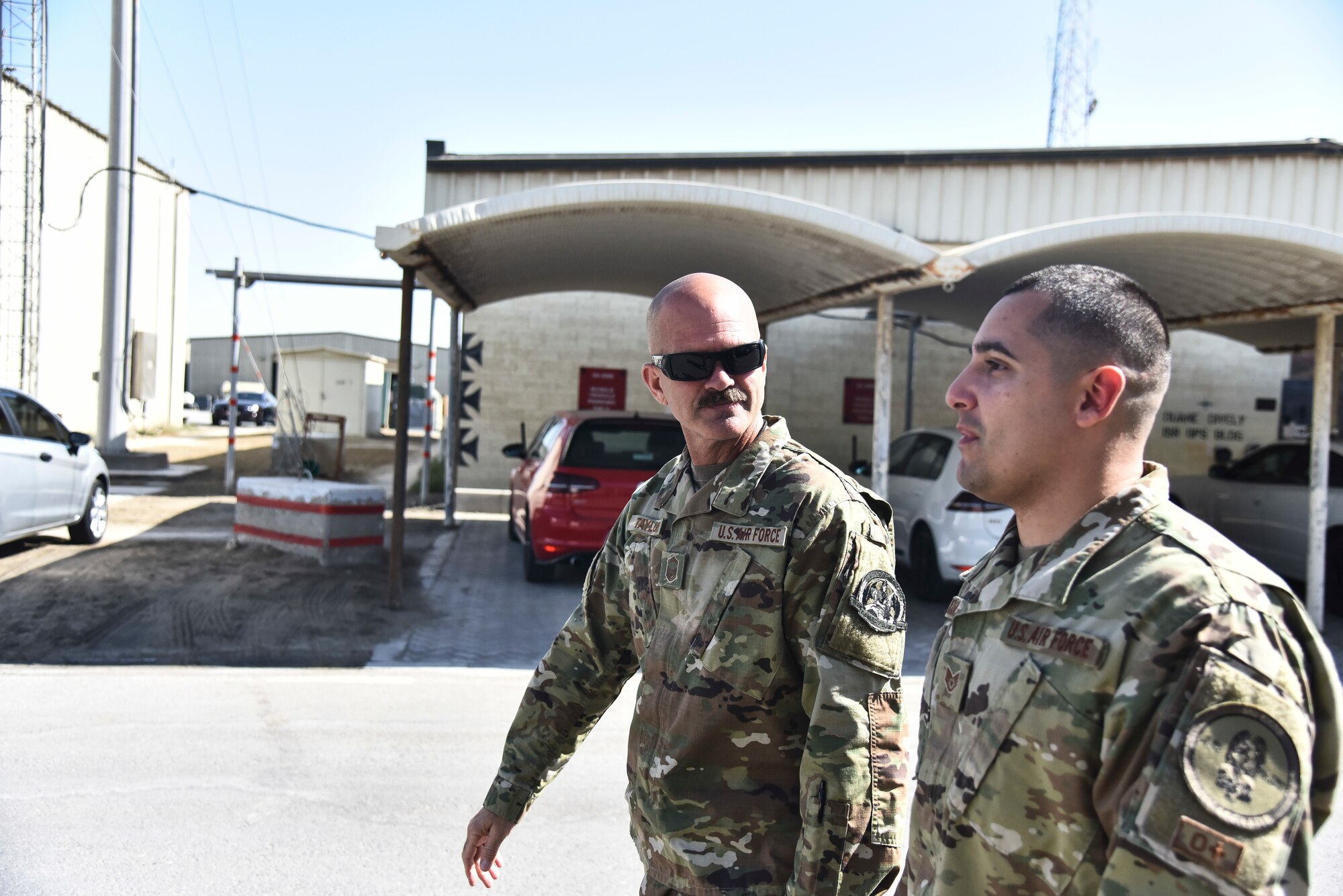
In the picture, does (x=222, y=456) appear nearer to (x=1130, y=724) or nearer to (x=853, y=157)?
(x=853, y=157)

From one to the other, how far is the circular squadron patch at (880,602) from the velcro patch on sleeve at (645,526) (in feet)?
1.65

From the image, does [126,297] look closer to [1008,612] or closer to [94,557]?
[94,557]

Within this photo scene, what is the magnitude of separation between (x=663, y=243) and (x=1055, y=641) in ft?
28.2

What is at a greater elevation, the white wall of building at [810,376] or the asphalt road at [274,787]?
the white wall of building at [810,376]

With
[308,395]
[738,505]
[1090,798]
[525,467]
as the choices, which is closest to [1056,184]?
[525,467]

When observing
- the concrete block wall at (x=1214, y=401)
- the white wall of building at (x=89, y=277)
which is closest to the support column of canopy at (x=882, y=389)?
the concrete block wall at (x=1214, y=401)

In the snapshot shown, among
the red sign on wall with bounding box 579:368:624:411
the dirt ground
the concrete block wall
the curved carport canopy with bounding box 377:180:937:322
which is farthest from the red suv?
the concrete block wall

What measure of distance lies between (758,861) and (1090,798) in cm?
85

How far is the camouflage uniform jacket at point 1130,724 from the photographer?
43.1 inches

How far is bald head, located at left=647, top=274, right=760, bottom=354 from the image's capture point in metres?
2.23

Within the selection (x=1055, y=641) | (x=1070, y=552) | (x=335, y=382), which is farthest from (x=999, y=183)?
(x=335, y=382)

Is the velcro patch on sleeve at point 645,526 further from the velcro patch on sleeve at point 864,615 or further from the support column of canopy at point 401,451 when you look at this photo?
the support column of canopy at point 401,451

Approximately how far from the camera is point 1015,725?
133 centimetres

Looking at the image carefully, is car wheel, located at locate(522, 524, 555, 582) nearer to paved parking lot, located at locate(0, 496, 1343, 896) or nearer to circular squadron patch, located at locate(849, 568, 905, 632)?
paved parking lot, located at locate(0, 496, 1343, 896)
